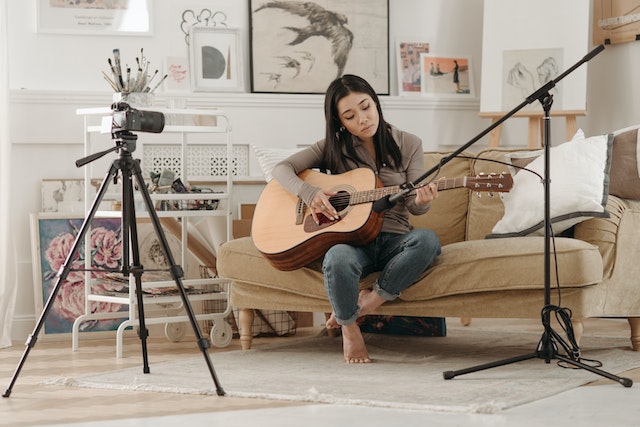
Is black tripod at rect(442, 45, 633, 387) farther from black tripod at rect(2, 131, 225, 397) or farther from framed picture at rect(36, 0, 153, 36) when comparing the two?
framed picture at rect(36, 0, 153, 36)

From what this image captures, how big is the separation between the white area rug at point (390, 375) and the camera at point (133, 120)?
0.73 m

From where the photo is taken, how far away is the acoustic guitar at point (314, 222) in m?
3.12

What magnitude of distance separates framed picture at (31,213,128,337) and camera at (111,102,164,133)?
4.46 feet

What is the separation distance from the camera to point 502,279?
3.10 meters

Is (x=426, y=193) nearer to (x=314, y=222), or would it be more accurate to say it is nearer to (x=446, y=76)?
(x=314, y=222)

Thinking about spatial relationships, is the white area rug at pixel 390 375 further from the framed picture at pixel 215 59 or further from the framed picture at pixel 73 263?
the framed picture at pixel 215 59

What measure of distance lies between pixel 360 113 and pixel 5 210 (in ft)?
5.28

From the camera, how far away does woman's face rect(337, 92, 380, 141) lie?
328 cm

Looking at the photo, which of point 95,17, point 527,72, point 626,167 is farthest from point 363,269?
point 95,17

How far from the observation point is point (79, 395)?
9.08 ft

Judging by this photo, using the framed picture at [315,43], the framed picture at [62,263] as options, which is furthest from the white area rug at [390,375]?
the framed picture at [315,43]

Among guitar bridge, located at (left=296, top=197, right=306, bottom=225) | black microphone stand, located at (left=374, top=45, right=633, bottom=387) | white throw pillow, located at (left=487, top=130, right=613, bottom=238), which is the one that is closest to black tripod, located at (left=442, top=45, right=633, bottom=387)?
black microphone stand, located at (left=374, top=45, right=633, bottom=387)

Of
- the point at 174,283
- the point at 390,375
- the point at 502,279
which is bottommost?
the point at 390,375

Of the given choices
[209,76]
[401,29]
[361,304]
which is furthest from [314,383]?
[401,29]
